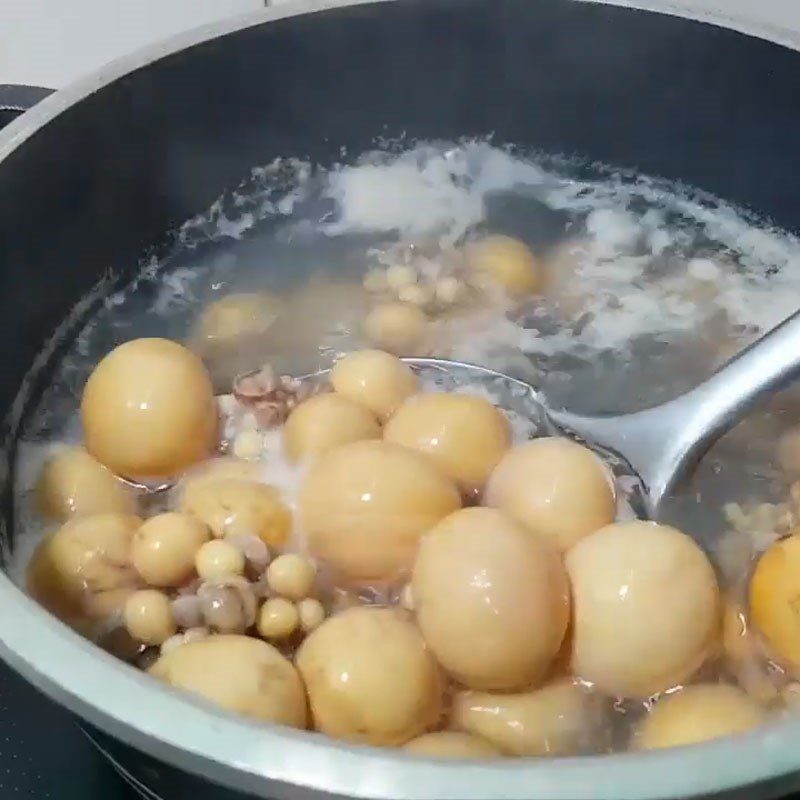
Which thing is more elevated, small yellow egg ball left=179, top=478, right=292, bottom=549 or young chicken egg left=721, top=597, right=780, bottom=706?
small yellow egg ball left=179, top=478, right=292, bottom=549

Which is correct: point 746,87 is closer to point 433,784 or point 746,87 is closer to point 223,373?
point 223,373

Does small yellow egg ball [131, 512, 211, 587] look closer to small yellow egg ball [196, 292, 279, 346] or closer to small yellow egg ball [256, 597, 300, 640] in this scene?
small yellow egg ball [256, 597, 300, 640]

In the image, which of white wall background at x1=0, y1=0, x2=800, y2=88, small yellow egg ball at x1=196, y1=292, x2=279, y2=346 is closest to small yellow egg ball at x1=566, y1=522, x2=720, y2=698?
small yellow egg ball at x1=196, y1=292, x2=279, y2=346

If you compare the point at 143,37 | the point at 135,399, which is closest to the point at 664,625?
the point at 135,399

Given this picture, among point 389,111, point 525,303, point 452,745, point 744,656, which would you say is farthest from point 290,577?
point 389,111

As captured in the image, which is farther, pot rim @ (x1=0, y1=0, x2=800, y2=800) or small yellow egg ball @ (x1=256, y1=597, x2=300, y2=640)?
small yellow egg ball @ (x1=256, y1=597, x2=300, y2=640)

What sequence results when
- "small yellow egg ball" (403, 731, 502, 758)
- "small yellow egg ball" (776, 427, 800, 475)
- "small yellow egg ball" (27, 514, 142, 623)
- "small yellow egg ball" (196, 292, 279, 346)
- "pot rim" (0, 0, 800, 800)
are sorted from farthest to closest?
1. "small yellow egg ball" (196, 292, 279, 346)
2. "small yellow egg ball" (776, 427, 800, 475)
3. "small yellow egg ball" (27, 514, 142, 623)
4. "small yellow egg ball" (403, 731, 502, 758)
5. "pot rim" (0, 0, 800, 800)
